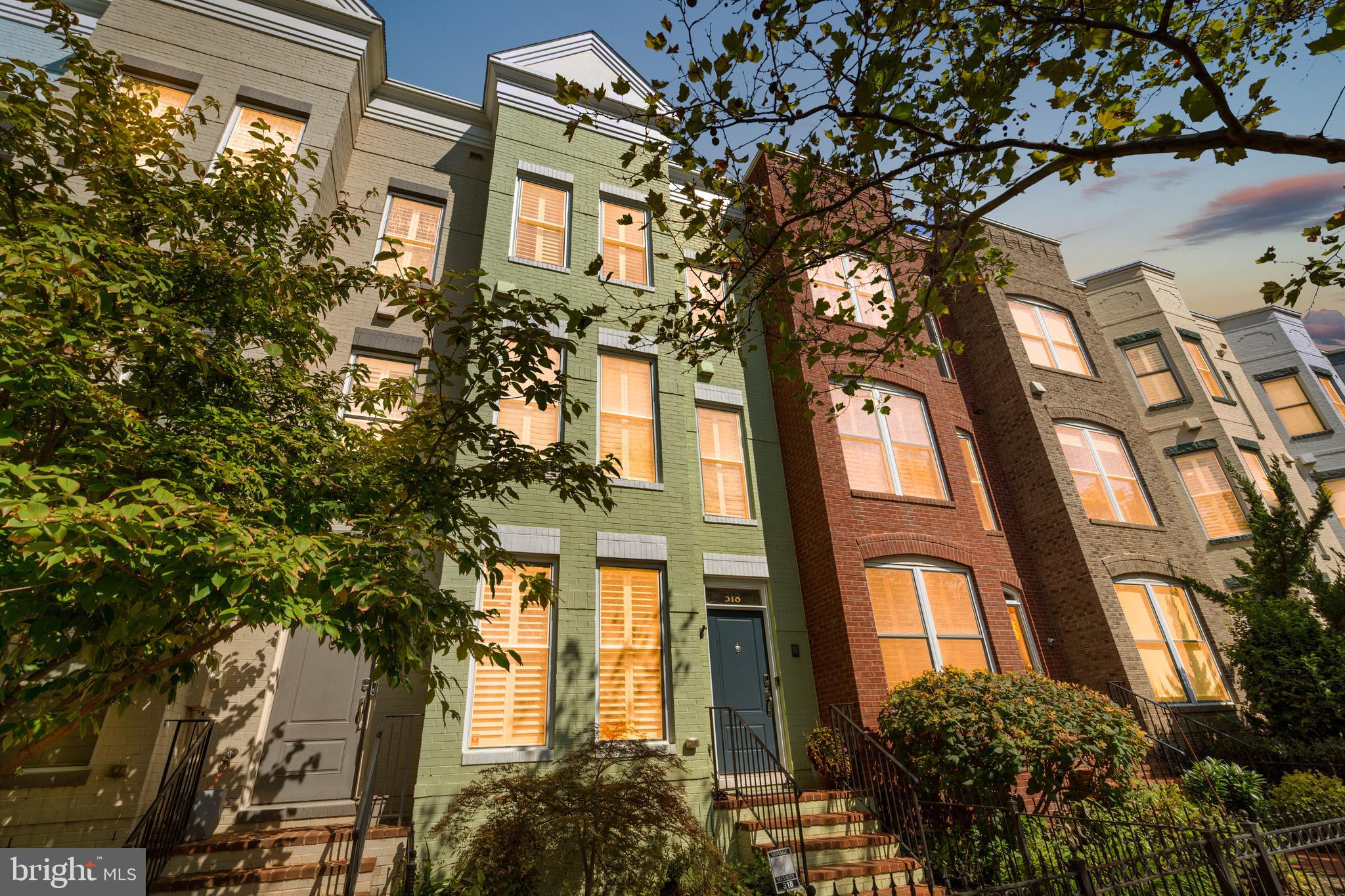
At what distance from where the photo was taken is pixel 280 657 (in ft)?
27.7

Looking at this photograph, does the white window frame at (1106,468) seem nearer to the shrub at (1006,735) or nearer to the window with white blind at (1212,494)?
the window with white blind at (1212,494)

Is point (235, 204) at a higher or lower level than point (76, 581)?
higher

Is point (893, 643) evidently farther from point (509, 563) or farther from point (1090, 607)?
→ point (509, 563)

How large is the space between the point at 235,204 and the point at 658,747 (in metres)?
8.16

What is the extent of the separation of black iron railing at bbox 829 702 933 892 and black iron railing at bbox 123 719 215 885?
26.9 feet

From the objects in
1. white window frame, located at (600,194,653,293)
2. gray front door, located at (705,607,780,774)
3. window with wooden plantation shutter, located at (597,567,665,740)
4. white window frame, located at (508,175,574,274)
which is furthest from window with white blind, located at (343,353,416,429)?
gray front door, located at (705,607,780,774)

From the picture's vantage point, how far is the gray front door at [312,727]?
7.86 m

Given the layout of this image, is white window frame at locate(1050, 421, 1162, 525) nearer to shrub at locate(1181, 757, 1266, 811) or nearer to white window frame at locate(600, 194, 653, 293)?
shrub at locate(1181, 757, 1266, 811)

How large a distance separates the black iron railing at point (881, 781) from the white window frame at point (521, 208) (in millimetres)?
9163

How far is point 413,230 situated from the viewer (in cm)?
1203

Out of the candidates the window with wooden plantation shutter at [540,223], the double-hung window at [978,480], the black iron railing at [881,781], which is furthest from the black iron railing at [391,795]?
the double-hung window at [978,480]

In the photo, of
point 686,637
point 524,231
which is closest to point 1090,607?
point 686,637

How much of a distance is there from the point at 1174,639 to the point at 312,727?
1610 centimetres

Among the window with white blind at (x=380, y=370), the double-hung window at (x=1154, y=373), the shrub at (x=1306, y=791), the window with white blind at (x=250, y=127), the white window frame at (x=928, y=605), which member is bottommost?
the shrub at (x=1306, y=791)
